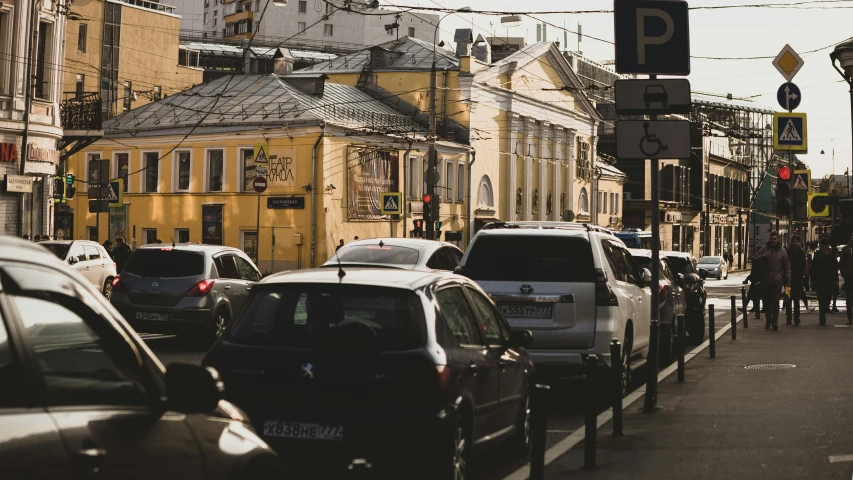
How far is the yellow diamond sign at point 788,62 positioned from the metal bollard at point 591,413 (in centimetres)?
2363

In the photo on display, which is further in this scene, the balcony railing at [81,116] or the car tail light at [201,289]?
the balcony railing at [81,116]

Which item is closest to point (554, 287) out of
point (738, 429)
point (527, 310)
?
point (527, 310)

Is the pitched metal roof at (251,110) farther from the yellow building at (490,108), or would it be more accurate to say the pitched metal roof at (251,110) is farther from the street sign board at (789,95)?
the street sign board at (789,95)

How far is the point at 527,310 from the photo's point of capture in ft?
41.0

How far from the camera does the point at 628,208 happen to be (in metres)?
97.0

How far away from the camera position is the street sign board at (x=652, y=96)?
1218 centimetres

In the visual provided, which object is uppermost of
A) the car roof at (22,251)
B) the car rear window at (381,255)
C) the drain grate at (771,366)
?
the car rear window at (381,255)

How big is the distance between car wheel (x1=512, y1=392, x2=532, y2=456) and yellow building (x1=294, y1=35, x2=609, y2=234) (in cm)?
4903

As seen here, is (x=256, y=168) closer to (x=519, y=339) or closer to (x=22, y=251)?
(x=519, y=339)

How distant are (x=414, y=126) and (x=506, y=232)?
5012cm

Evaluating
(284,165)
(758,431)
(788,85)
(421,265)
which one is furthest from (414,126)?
(758,431)

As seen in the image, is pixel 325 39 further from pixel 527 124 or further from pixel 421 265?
pixel 421 265

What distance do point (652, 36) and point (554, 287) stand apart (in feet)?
8.49

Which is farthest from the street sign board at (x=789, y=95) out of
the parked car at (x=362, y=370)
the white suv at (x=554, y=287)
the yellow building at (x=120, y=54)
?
the yellow building at (x=120, y=54)
